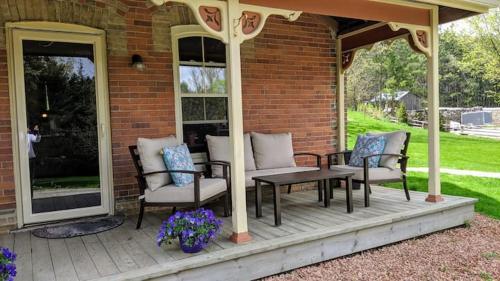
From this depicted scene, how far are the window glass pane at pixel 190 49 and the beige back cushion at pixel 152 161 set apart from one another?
133cm

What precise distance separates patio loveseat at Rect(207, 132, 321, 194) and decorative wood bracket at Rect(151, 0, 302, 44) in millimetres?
1758

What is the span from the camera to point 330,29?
5898mm

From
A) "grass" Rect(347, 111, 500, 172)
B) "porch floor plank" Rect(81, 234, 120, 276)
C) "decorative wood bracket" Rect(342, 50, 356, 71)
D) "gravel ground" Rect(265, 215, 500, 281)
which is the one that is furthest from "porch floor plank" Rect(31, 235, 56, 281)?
"grass" Rect(347, 111, 500, 172)

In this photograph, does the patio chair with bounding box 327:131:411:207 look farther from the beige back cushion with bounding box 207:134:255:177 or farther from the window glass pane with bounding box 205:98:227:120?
the window glass pane with bounding box 205:98:227:120

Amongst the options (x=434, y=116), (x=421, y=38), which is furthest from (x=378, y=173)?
(x=421, y=38)

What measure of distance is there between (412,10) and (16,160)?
4595 millimetres

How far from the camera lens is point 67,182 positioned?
4.27 meters

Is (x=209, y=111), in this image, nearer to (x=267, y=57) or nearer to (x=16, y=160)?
(x=267, y=57)

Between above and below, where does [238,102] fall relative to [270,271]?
above

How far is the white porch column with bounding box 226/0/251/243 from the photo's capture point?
326cm

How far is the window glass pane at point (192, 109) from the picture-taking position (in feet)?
15.9

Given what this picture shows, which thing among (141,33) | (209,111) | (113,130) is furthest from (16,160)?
(209,111)

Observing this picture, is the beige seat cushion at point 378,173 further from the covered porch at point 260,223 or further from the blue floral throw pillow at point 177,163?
the blue floral throw pillow at point 177,163

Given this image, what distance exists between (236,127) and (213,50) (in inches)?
82.2
